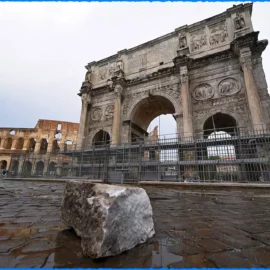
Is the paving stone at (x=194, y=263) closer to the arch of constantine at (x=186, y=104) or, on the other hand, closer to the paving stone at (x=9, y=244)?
the paving stone at (x=9, y=244)

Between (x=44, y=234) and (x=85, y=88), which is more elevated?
(x=85, y=88)

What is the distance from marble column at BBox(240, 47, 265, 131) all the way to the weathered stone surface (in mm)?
10057

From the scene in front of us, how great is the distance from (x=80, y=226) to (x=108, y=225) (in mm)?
373

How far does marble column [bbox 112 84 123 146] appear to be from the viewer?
13328 mm

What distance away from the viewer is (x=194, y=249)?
1127 mm

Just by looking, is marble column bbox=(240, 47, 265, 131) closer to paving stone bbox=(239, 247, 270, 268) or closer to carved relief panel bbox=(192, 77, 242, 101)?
carved relief panel bbox=(192, 77, 242, 101)

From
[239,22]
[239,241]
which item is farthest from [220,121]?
[239,241]

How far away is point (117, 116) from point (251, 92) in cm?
945

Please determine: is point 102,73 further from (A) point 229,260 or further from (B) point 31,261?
(A) point 229,260

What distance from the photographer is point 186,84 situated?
12.0 metres

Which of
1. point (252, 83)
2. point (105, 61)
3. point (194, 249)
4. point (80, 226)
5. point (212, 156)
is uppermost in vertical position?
point (105, 61)

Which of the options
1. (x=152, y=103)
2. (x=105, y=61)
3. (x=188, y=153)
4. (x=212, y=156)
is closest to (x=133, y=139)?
(x=152, y=103)

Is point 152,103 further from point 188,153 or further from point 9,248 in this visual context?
point 9,248

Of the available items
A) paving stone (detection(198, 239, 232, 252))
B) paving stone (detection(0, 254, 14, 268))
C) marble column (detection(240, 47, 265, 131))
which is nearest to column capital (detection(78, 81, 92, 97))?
marble column (detection(240, 47, 265, 131))
